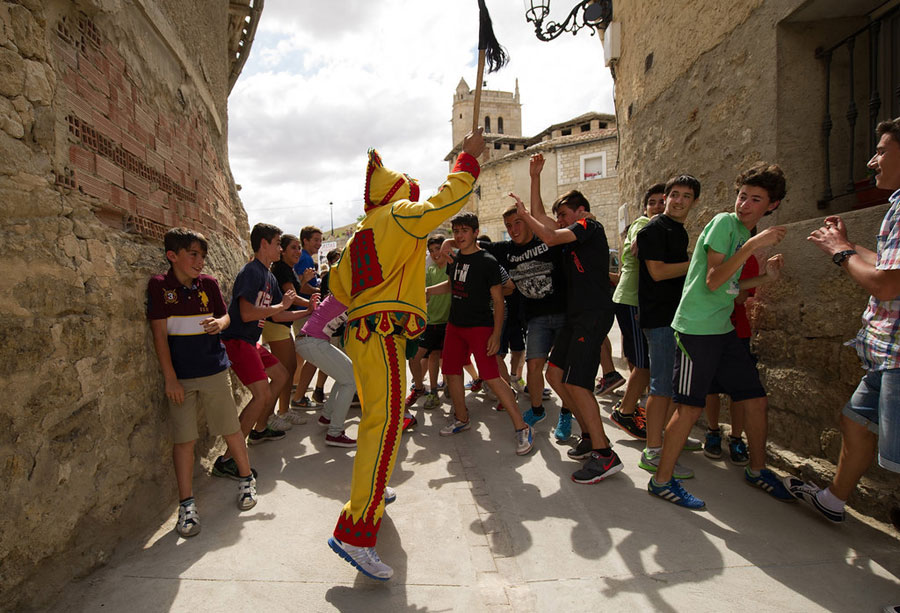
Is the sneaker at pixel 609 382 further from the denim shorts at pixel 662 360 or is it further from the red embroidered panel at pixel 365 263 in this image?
the red embroidered panel at pixel 365 263

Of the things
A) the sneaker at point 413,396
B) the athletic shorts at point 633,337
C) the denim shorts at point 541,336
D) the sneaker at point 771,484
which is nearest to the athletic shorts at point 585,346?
the denim shorts at point 541,336

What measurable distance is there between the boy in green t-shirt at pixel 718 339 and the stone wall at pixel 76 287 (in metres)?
3.00

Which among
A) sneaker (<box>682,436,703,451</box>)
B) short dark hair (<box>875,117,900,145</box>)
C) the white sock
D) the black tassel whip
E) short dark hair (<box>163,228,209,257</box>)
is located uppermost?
the black tassel whip

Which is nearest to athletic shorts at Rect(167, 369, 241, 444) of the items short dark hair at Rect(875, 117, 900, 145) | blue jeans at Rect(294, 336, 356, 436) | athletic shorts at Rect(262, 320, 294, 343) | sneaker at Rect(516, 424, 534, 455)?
blue jeans at Rect(294, 336, 356, 436)

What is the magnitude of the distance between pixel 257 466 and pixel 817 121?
4.82 m

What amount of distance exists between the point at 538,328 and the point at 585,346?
820mm

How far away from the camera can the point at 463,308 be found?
416 centimetres

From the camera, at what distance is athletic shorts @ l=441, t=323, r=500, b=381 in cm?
395

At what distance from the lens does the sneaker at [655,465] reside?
3.23 meters

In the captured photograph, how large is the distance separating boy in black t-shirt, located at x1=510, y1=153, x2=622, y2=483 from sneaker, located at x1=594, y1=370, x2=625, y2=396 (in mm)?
1699

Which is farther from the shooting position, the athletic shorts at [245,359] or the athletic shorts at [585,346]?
the athletic shorts at [245,359]

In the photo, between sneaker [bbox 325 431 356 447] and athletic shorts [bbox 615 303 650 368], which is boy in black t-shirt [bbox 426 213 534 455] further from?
athletic shorts [bbox 615 303 650 368]

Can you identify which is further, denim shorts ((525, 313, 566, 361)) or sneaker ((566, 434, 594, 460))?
denim shorts ((525, 313, 566, 361))

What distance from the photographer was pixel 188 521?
272cm
